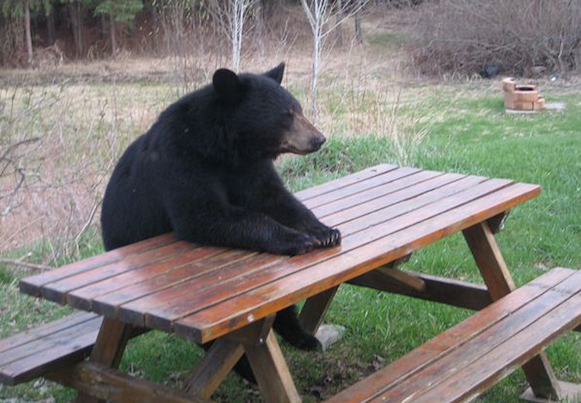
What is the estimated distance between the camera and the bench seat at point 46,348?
113 inches

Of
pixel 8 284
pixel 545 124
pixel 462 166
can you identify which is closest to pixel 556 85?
pixel 545 124

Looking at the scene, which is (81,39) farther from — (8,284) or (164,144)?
(164,144)

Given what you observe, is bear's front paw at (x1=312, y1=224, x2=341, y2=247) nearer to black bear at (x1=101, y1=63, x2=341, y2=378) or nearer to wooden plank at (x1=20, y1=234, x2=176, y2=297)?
black bear at (x1=101, y1=63, x2=341, y2=378)

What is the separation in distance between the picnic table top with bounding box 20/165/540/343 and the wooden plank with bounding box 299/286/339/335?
1.94ft

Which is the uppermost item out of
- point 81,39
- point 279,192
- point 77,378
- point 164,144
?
point 164,144

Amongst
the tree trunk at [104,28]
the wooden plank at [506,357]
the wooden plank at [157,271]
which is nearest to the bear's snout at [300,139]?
the wooden plank at [157,271]

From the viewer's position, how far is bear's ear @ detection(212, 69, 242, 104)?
3.15 m

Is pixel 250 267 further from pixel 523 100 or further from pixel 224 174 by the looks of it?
pixel 523 100

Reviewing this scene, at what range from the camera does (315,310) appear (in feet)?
14.0

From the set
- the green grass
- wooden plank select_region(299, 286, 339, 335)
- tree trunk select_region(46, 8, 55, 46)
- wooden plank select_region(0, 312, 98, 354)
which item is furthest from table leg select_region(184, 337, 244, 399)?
tree trunk select_region(46, 8, 55, 46)

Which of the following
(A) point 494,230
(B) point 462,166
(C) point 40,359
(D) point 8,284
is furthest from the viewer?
(B) point 462,166

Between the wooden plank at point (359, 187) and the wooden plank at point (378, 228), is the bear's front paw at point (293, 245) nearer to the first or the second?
the wooden plank at point (378, 228)

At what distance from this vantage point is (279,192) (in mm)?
3350

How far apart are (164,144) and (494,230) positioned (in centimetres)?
157
